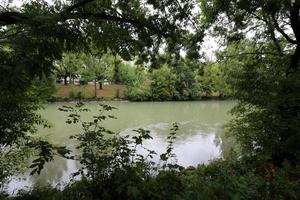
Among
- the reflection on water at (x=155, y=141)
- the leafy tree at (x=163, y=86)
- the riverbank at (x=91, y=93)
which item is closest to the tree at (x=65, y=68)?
the reflection on water at (x=155, y=141)

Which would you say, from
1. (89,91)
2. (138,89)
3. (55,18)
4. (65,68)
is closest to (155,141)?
(65,68)

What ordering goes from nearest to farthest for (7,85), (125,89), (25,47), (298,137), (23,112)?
1. (7,85)
2. (25,47)
3. (298,137)
4. (23,112)
5. (125,89)

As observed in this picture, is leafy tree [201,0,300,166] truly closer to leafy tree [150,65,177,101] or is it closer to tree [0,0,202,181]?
tree [0,0,202,181]

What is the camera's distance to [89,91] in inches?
1438

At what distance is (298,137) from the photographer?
4.97 meters

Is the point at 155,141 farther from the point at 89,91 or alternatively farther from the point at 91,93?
the point at 89,91

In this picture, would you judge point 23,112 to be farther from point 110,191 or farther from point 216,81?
point 216,81

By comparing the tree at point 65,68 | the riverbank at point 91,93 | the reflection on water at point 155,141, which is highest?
the tree at point 65,68

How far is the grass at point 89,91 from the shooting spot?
110ft

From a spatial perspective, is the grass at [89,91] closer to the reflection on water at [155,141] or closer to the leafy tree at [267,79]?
the reflection on water at [155,141]

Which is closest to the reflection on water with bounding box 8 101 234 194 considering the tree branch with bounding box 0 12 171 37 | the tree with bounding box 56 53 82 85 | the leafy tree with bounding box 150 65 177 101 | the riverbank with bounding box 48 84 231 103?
the tree with bounding box 56 53 82 85

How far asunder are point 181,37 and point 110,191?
3.01 metres

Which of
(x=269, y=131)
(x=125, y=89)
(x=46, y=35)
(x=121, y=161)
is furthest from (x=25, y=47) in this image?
(x=125, y=89)

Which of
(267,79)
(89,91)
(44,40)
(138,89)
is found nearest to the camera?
(44,40)
